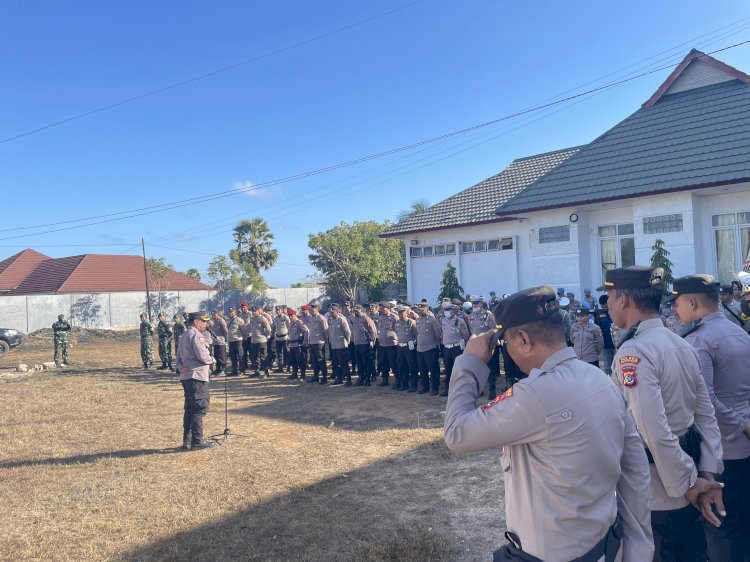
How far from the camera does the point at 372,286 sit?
96.1 feet

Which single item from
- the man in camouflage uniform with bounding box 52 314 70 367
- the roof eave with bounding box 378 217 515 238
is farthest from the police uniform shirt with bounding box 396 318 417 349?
the man in camouflage uniform with bounding box 52 314 70 367

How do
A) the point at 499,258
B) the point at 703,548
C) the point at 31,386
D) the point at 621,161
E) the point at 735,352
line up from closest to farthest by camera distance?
the point at 703,548 → the point at 735,352 → the point at 31,386 → the point at 621,161 → the point at 499,258

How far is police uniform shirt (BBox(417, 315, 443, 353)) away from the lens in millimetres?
11969

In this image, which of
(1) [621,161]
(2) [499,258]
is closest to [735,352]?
(1) [621,161]

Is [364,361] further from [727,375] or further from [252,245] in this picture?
[252,245]

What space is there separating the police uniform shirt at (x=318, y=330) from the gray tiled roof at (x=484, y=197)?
709 centimetres

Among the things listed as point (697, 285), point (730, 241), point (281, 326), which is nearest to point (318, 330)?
point (281, 326)

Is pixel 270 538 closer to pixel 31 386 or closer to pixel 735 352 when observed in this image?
pixel 735 352

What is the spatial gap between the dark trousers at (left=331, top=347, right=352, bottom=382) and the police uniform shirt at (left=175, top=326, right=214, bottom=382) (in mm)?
5744

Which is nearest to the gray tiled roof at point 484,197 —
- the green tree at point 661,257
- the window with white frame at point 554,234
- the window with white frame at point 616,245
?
the window with white frame at point 554,234

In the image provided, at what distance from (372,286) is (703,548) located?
26556 millimetres

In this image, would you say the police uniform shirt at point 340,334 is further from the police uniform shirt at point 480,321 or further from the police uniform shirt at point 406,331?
the police uniform shirt at point 480,321

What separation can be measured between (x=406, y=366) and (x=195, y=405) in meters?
5.71

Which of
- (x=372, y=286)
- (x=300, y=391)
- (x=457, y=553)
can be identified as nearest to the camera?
(x=457, y=553)
